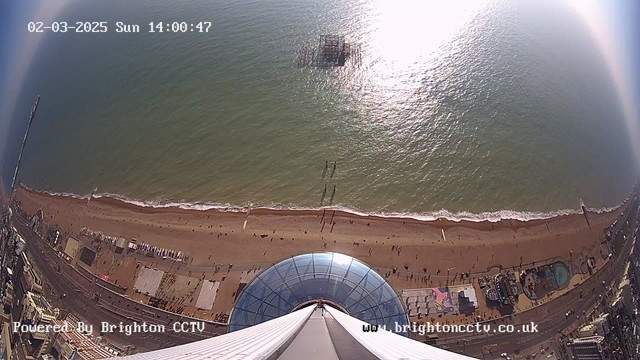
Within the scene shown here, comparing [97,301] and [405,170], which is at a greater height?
[405,170]

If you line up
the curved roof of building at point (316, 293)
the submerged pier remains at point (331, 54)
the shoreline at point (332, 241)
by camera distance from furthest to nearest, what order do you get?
the submerged pier remains at point (331, 54) < the shoreline at point (332, 241) < the curved roof of building at point (316, 293)

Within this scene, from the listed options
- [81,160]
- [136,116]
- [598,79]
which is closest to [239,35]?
[136,116]

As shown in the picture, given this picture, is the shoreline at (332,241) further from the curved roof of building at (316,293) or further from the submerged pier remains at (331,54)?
the submerged pier remains at (331,54)

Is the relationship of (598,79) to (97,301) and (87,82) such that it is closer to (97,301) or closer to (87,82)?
(97,301)

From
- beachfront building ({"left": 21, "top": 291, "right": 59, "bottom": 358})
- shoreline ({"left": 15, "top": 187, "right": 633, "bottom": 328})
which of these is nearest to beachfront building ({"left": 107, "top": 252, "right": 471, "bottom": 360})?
shoreline ({"left": 15, "top": 187, "right": 633, "bottom": 328})

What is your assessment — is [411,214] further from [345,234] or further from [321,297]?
[321,297]

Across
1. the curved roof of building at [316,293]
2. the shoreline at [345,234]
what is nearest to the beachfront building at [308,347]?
the curved roof of building at [316,293]

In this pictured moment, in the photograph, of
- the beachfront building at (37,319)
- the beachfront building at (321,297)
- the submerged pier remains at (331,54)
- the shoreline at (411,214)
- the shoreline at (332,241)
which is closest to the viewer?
the beachfront building at (321,297)
